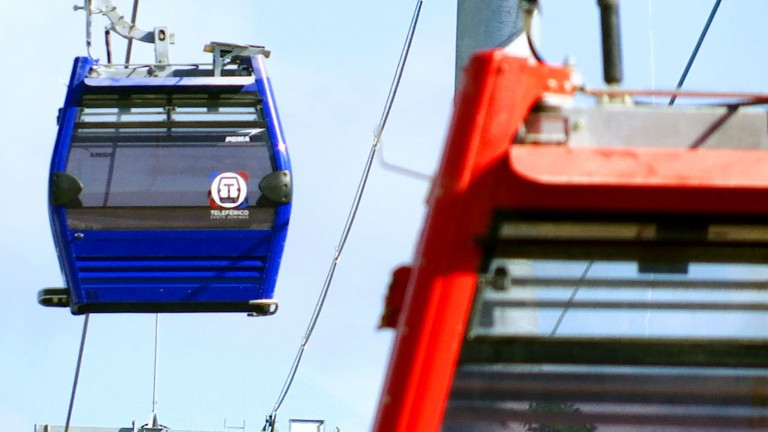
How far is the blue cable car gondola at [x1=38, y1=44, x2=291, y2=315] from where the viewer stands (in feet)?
39.4

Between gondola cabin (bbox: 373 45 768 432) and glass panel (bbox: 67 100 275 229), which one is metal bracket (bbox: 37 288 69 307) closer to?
glass panel (bbox: 67 100 275 229)

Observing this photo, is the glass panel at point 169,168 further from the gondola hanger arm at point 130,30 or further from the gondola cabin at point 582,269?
the gondola cabin at point 582,269

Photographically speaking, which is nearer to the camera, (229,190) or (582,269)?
(582,269)

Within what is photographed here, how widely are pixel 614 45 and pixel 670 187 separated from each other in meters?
0.41

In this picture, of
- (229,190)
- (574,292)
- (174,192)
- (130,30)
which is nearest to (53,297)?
(174,192)

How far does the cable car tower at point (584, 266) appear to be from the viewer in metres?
3.13

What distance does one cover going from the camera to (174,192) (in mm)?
12328

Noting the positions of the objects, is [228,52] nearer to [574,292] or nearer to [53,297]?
[53,297]

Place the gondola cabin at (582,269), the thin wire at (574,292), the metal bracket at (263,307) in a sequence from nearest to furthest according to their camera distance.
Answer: the gondola cabin at (582,269) < the thin wire at (574,292) < the metal bracket at (263,307)

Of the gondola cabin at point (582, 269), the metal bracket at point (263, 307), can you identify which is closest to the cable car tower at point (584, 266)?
the gondola cabin at point (582, 269)

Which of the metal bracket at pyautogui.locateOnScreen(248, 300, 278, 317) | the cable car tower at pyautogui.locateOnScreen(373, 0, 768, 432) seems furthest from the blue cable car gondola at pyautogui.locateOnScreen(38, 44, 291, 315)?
the cable car tower at pyautogui.locateOnScreen(373, 0, 768, 432)

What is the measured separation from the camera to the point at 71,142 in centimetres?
1216

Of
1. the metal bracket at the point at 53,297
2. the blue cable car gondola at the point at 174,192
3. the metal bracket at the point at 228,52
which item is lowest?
the metal bracket at the point at 53,297

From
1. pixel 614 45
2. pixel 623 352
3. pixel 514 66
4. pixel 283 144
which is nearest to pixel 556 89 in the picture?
pixel 514 66
